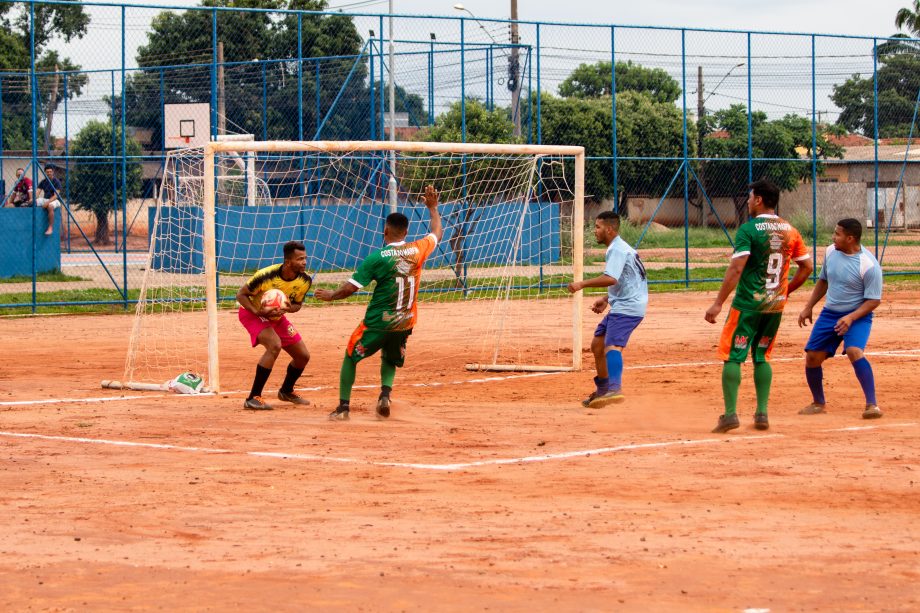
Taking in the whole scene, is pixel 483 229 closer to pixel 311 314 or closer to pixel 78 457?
pixel 311 314

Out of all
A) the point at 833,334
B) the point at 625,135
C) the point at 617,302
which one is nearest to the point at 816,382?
the point at 833,334

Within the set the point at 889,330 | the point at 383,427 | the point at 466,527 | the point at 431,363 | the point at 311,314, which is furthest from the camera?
the point at 311,314

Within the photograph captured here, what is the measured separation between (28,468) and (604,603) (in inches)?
198

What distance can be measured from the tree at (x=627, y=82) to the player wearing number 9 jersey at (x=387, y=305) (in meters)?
41.5

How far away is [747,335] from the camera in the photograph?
401 inches

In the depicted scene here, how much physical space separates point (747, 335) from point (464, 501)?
137 inches

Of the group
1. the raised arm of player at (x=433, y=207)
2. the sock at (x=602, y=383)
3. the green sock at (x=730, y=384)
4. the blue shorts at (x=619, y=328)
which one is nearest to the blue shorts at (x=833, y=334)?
the green sock at (x=730, y=384)

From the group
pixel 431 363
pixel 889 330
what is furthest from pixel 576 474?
pixel 889 330

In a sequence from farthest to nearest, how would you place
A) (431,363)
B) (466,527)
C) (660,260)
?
(660,260) → (431,363) → (466,527)

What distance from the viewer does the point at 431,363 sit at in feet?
51.6

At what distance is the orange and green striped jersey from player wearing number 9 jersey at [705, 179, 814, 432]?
8.82 ft

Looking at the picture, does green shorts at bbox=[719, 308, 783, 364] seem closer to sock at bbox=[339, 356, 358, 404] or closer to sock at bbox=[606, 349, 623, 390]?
sock at bbox=[606, 349, 623, 390]

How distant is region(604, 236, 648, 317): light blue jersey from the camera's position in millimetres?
11469

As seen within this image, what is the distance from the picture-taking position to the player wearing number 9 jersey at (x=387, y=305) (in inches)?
435
